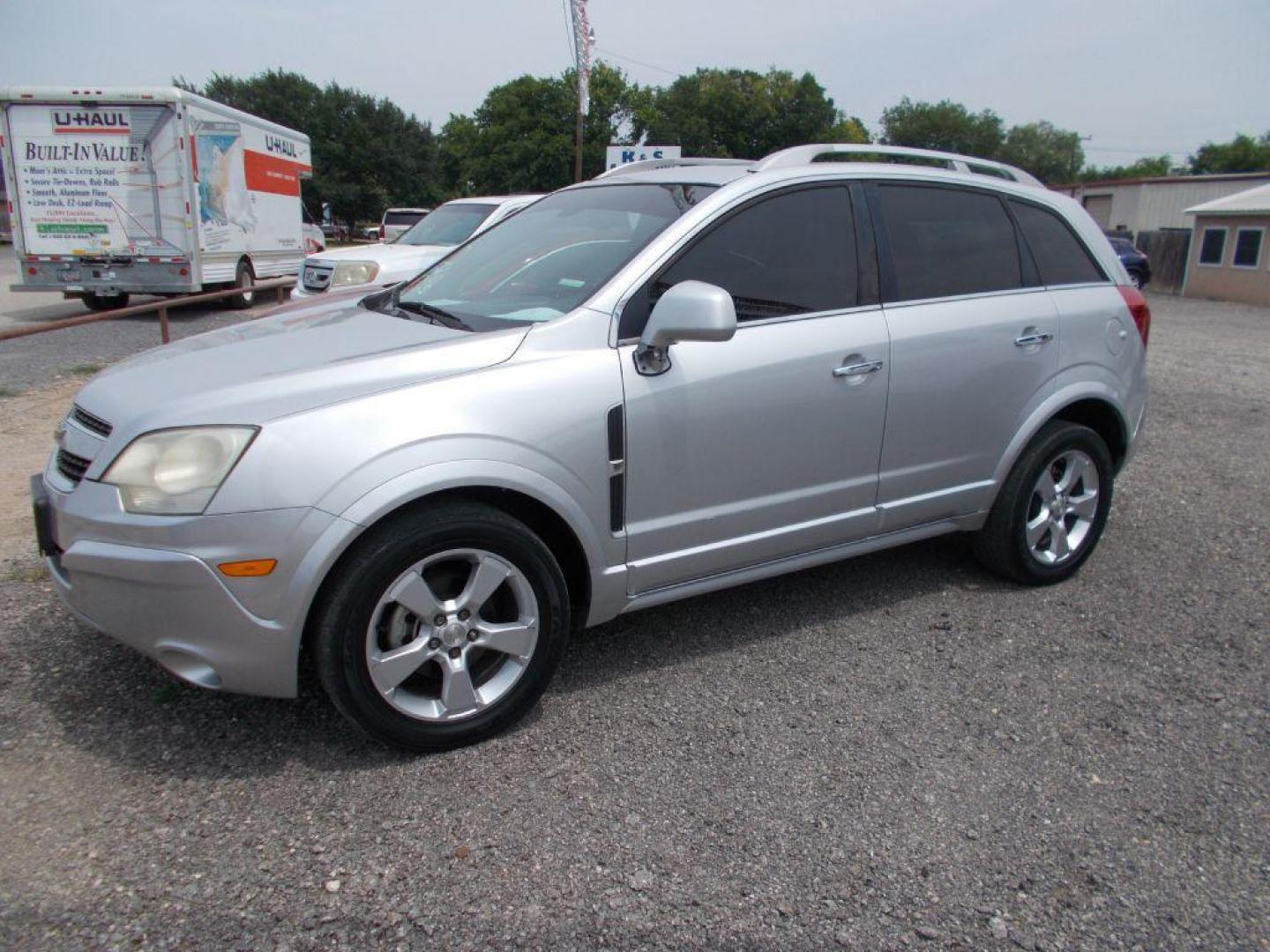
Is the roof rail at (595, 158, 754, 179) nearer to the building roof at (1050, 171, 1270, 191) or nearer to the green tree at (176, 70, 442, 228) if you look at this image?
the building roof at (1050, 171, 1270, 191)

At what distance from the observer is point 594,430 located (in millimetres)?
3064

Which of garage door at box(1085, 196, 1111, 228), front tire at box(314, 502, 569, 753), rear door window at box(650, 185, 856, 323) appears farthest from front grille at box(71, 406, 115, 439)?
garage door at box(1085, 196, 1111, 228)

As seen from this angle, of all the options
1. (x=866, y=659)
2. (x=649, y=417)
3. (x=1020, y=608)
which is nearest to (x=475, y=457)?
(x=649, y=417)

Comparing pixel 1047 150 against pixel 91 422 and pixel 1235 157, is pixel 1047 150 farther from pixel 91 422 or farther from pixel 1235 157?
pixel 91 422

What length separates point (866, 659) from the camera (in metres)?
3.72

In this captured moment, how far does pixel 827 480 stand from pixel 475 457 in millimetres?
1455

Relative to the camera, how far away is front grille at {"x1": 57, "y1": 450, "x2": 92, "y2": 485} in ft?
9.36

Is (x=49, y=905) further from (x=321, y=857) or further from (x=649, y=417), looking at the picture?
(x=649, y=417)

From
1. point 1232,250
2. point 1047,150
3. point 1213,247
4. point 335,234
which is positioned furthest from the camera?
point 1047,150

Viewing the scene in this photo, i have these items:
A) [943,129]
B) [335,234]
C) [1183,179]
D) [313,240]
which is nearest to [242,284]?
[313,240]

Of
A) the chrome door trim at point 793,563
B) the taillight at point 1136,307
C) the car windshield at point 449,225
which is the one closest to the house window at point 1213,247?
A: the car windshield at point 449,225

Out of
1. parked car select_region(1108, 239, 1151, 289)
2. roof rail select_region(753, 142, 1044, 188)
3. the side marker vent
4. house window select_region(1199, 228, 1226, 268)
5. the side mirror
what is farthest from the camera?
A: house window select_region(1199, 228, 1226, 268)

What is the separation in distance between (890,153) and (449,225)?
7475mm

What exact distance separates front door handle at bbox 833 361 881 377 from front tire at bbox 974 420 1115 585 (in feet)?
3.34
